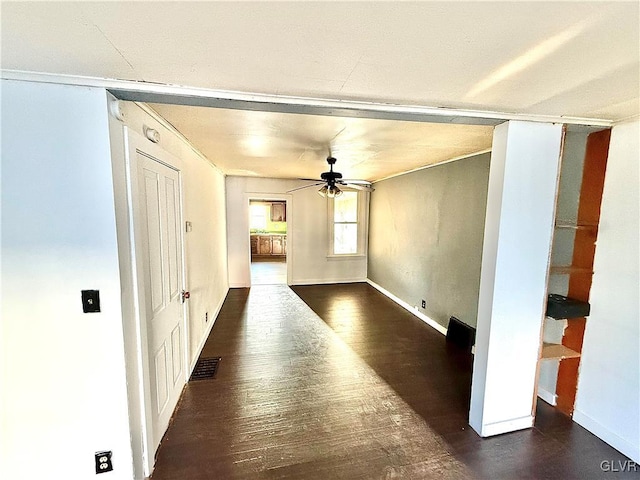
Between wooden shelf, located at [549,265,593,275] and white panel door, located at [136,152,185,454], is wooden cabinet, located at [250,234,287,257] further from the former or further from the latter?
wooden shelf, located at [549,265,593,275]

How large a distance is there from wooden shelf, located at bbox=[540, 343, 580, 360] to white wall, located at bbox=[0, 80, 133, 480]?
2.77 metres

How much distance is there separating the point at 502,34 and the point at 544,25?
12 cm

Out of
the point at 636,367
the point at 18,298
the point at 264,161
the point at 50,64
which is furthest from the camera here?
the point at 264,161

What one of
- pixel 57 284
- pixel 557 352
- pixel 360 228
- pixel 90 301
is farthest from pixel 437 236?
pixel 57 284

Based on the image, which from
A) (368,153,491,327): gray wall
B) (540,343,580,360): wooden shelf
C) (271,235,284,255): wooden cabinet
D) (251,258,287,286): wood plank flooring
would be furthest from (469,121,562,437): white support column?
(271,235,284,255): wooden cabinet

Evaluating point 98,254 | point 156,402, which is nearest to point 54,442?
point 156,402

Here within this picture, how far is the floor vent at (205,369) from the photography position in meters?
2.63

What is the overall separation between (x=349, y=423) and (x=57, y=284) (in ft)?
6.64

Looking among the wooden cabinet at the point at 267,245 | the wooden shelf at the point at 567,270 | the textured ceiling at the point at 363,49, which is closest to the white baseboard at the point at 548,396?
the wooden shelf at the point at 567,270

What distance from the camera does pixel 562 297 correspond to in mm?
2137

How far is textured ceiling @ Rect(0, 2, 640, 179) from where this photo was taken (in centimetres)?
84

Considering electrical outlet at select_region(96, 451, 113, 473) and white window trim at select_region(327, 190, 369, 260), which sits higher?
white window trim at select_region(327, 190, 369, 260)

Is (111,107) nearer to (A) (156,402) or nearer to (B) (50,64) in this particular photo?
(B) (50,64)

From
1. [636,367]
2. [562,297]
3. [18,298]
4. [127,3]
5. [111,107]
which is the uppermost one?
[127,3]
